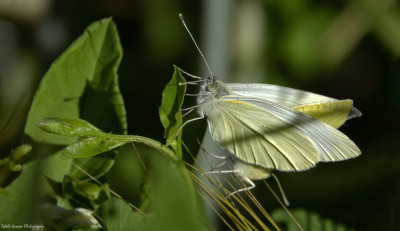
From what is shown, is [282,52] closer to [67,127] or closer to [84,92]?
[84,92]

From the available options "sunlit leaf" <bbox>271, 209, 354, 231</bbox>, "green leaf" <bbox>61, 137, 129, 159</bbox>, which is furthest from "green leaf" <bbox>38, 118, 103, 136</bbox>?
"sunlit leaf" <bbox>271, 209, 354, 231</bbox>

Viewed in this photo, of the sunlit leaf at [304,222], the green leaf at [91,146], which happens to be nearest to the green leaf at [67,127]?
the green leaf at [91,146]

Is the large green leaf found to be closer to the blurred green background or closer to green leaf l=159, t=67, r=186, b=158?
green leaf l=159, t=67, r=186, b=158

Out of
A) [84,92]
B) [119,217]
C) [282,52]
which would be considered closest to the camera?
[119,217]

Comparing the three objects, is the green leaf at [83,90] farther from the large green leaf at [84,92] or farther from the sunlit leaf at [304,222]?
the sunlit leaf at [304,222]

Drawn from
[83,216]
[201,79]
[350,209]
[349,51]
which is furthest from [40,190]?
[349,51]

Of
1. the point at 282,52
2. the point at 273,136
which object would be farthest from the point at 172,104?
the point at 282,52

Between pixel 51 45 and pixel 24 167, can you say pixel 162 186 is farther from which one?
pixel 51 45
